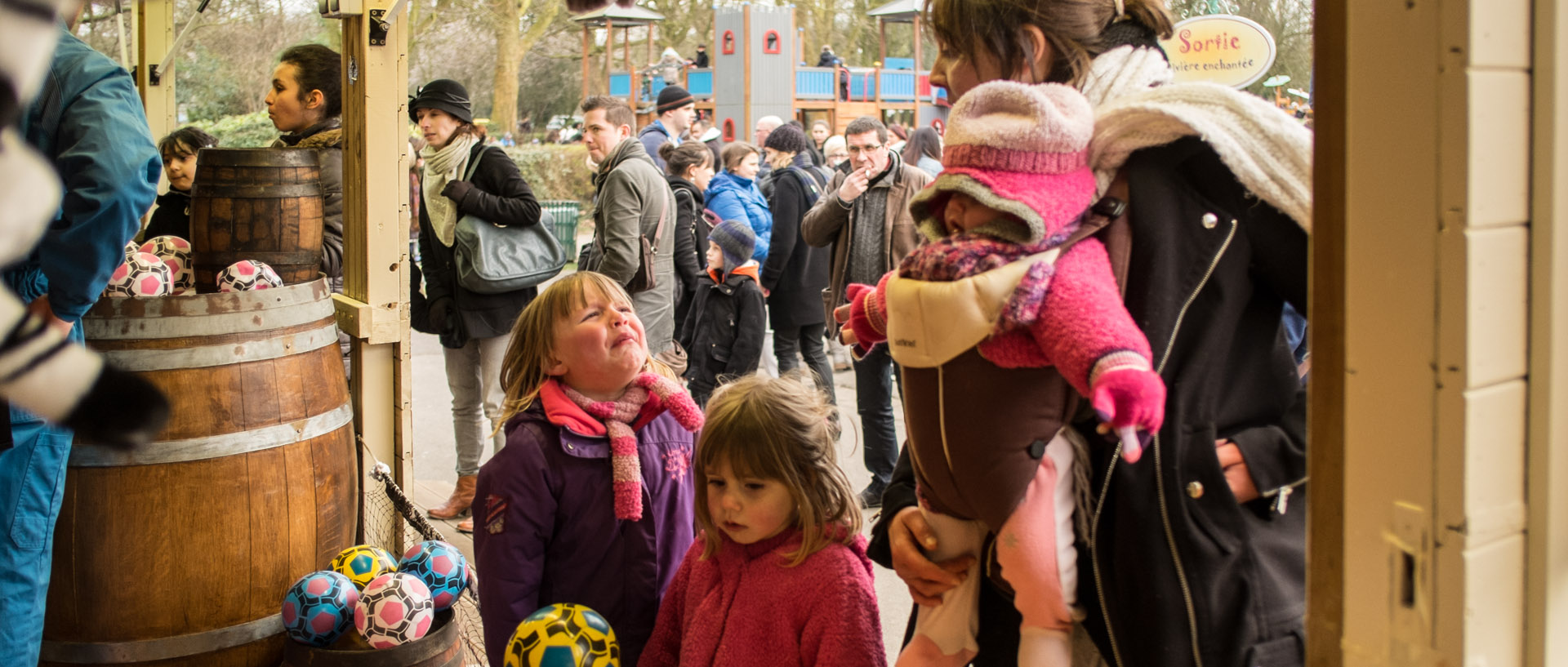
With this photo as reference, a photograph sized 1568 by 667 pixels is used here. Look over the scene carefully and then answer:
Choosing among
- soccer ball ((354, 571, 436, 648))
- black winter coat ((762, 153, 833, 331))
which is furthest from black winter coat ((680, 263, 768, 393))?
soccer ball ((354, 571, 436, 648))

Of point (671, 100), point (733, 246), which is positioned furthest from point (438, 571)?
point (671, 100)

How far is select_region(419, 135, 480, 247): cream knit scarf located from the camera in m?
4.94

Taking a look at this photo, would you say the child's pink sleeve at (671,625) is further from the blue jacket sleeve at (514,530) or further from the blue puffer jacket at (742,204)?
the blue puffer jacket at (742,204)

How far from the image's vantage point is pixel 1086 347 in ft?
4.00

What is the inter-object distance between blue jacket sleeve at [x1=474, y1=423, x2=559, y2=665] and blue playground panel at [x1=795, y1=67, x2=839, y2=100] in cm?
1684

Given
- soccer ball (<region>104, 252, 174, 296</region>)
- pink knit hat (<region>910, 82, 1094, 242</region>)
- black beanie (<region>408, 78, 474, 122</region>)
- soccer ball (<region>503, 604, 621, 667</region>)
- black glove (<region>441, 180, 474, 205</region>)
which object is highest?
black beanie (<region>408, 78, 474, 122</region>)

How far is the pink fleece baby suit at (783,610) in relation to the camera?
2.07m

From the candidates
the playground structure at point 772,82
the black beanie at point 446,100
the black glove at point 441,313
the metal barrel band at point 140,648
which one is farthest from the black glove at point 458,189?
the playground structure at point 772,82

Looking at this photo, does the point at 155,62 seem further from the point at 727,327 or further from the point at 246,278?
the point at 246,278

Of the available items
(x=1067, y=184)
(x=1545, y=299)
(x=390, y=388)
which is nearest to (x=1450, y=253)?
(x=1545, y=299)

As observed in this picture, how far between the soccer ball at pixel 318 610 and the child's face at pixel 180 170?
7.22 ft

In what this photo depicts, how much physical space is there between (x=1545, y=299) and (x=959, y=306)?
56 centimetres

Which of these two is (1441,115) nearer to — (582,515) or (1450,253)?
(1450,253)

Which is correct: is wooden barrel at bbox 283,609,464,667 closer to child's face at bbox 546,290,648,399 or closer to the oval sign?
child's face at bbox 546,290,648,399
